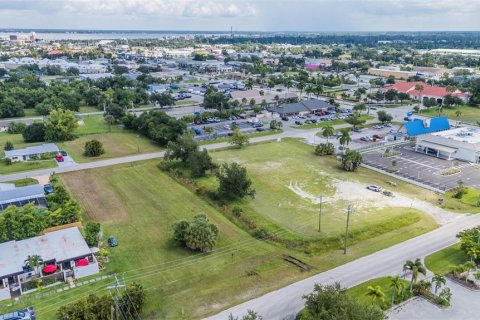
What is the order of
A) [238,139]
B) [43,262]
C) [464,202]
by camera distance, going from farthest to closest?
[238,139], [464,202], [43,262]

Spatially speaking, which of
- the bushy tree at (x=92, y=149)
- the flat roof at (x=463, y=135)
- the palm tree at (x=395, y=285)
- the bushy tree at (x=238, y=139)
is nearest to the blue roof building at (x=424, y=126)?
the flat roof at (x=463, y=135)

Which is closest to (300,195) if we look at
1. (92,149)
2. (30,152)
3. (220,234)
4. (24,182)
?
(220,234)

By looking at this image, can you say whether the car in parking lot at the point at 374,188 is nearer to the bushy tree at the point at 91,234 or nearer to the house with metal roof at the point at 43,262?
the bushy tree at the point at 91,234

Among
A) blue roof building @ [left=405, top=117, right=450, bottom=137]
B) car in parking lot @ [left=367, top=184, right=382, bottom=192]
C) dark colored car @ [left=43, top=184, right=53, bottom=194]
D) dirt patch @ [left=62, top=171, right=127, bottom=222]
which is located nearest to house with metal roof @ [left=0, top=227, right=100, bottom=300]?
dirt patch @ [left=62, top=171, right=127, bottom=222]

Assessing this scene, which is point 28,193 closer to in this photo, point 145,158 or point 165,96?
point 145,158

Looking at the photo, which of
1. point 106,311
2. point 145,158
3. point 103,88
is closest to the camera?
point 106,311

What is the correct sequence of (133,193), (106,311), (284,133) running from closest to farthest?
(106,311)
(133,193)
(284,133)

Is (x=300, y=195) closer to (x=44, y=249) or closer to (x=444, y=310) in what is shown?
(x=444, y=310)

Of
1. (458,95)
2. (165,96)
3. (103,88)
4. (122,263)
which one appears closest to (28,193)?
(122,263)
